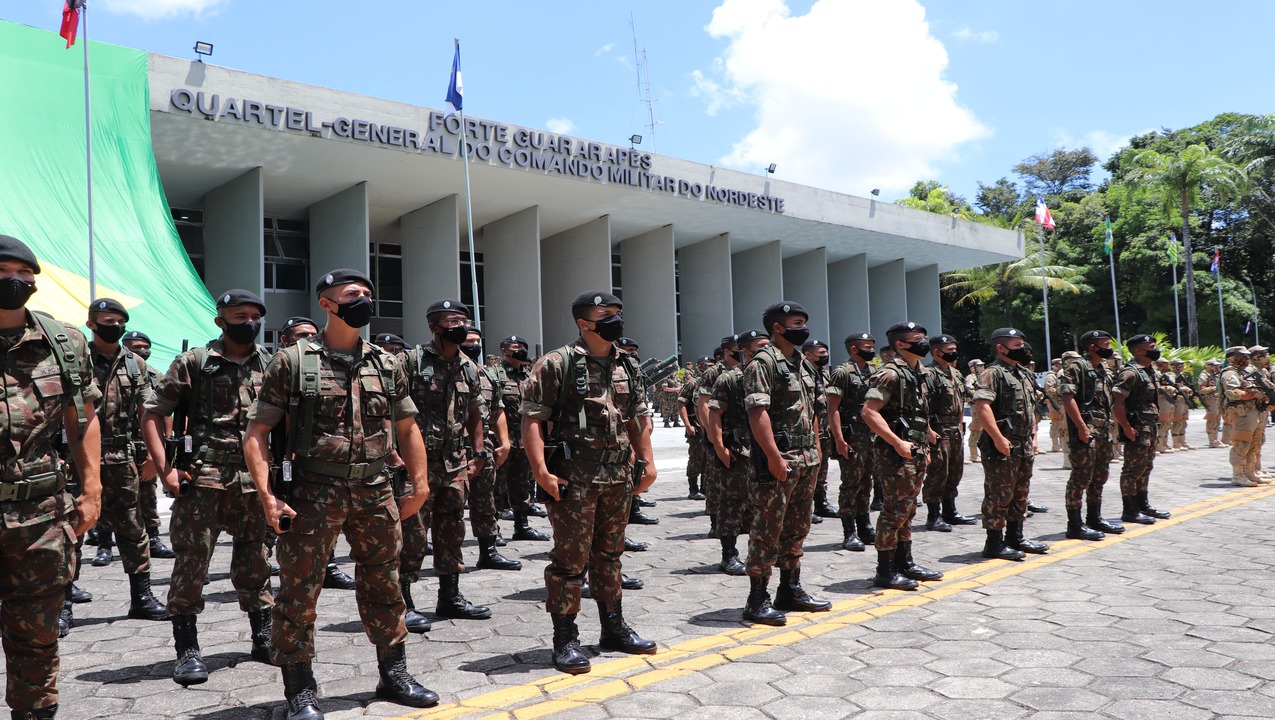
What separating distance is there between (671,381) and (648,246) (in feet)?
35.2

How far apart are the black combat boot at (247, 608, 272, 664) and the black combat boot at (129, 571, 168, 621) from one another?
138 cm

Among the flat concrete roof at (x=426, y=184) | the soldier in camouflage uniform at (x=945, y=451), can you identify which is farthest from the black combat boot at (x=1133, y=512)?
the flat concrete roof at (x=426, y=184)

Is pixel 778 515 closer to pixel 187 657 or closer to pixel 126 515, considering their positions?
pixel 187 657

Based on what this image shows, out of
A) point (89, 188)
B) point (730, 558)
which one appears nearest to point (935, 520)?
point (730, 558)

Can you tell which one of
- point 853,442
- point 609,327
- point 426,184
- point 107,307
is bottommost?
point 853,442

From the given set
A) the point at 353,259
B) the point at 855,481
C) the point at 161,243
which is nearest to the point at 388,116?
the point at 353,259

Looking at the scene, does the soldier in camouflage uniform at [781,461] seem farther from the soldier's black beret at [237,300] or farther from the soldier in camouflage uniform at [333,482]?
the soldier's black beret at [237,300]

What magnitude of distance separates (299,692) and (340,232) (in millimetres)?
24449

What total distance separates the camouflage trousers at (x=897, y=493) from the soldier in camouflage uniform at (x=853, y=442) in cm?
110

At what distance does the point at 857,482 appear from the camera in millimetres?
8453

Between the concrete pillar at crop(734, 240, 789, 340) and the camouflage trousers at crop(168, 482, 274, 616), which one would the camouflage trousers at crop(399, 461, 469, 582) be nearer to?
the camouflage trousers at crop(168, 482, 274, 616)

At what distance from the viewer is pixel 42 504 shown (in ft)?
11.1

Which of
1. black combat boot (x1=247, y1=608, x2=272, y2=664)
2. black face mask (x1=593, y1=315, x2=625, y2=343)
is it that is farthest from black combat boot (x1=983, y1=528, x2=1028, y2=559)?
black combat boot (x1=247, y1=608, x2=272, y2=664)

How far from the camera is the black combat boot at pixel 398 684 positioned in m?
3.93
